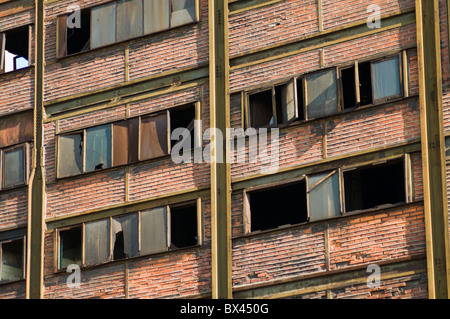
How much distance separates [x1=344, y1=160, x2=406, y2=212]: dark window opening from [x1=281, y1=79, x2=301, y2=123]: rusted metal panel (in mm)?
1792

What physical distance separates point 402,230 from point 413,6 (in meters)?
4.63

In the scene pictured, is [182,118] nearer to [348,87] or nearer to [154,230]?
[154,230]

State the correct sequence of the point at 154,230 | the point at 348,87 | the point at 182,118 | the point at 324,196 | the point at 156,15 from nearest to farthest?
the point at 324,196 → the point at 348,87 → the point at 154,230 → the point at 182,118 → the point at 156,15

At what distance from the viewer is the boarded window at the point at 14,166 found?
30.0m

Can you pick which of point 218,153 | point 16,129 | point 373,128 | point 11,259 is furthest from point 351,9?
point 11,259

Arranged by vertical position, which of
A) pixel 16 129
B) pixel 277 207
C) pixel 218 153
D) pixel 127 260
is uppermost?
pixel 16 129

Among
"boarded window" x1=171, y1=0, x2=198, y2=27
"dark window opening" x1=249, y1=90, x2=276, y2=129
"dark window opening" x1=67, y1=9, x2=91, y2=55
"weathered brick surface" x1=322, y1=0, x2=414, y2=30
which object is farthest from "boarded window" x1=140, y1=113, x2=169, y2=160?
"weathered brick surface" x1=322, y1=0, x2=414, y2=30

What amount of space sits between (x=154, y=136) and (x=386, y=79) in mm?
5417

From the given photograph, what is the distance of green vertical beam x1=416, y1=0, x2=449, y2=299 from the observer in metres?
24.6

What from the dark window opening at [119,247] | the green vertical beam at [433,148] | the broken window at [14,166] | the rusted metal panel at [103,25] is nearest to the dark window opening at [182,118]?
the dark window opening at [119,247]

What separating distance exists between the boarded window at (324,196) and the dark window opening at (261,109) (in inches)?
74.8

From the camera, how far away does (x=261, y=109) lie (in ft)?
91.4

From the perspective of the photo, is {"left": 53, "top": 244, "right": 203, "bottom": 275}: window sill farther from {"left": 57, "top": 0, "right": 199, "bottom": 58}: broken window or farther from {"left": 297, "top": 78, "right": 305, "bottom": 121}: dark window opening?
{"left": 57, "top": 0, "right": 199, "bottom": 58}: broken window

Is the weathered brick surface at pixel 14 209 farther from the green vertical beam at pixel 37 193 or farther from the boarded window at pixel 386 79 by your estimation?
the boarded window at pixel 386 79
